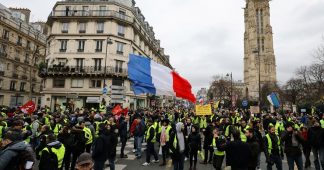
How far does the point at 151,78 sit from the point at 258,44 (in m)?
108

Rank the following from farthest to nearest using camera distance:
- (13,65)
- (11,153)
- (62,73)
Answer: (13,65) < (62,73) < (11,153)

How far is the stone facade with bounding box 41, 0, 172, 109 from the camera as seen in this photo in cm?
3522

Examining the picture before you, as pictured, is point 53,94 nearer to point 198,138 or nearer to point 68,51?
point 68,51

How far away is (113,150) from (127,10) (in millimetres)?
34384

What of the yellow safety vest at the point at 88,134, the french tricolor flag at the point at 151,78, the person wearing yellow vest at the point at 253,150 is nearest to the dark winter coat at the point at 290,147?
the person wearing yellow vest at the point at 253,150

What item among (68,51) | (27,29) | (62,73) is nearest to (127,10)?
(68,51)

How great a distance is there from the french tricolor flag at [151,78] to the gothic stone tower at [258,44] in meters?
102

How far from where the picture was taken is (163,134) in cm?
910

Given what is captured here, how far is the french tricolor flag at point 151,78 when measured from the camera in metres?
10.5

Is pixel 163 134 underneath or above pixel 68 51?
underneath

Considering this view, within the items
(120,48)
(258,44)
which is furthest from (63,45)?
(258,44)

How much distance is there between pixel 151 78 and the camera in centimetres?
1098

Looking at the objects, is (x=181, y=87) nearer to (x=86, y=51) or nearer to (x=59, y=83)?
(x=86, y=51)

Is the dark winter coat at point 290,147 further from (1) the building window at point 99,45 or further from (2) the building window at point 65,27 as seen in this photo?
(2) the building window at point 65,27
